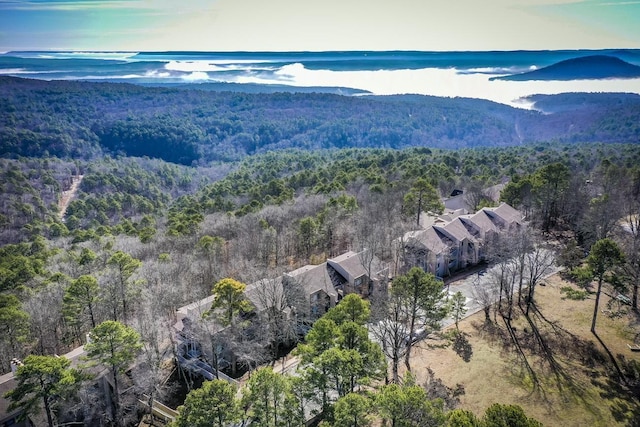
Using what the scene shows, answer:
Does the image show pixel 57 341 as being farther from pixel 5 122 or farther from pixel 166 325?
pixel 5 122

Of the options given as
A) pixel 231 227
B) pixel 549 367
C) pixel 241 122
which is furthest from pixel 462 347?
pixel 241 122

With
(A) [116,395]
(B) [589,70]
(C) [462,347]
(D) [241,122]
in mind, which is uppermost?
(B) [589,70]

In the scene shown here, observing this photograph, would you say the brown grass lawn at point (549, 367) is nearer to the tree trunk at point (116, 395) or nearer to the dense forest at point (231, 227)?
the dense forest at point (231, 227)

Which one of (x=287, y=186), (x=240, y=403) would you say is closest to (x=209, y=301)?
(x=240, y=403)

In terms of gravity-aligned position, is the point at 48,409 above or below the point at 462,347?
above

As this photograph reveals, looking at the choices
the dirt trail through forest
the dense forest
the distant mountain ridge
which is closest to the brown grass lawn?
the dense forest

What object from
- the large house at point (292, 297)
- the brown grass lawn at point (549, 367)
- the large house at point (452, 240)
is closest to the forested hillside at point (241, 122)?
the large house at point (452, 240)

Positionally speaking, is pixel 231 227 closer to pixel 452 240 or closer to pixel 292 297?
pixel 292 297

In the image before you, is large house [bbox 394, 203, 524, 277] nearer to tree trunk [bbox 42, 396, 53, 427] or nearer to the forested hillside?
tree trunk [bbox 42, 396, 53, 427]
